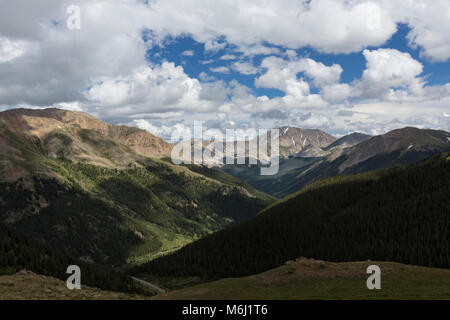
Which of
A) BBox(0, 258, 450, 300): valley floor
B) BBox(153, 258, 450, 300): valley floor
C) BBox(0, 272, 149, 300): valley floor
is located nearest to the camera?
BBox(153, 258, 450, 300): valley floor

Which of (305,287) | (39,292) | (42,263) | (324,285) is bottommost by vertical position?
(42,263)

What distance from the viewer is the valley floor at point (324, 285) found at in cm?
6662

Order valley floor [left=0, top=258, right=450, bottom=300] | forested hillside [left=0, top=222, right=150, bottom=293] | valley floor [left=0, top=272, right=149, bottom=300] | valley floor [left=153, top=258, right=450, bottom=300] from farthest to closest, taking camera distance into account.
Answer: forested hillside [left=0, top=222, right=150, bottom=293] → valley floor [left=0, top=272, right=149, bottom=300] → valley floor [left=0, top=258, right=450, bottom=300] → valley floor [left=153, top=258, right=450, bottom=300]

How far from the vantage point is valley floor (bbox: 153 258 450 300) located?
66625 mm

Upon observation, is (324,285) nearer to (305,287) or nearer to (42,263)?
(305,287)

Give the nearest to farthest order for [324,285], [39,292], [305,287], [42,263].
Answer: [305,287]
[324,285]
[39,292]
[42,263]

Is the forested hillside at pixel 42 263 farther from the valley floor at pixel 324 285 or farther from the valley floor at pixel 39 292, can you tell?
the valley floor at pixel 324 285

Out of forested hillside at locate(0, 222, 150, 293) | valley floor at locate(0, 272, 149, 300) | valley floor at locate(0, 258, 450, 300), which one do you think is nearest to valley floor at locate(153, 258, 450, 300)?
valley floor at locate(0, 258, 450, 300)

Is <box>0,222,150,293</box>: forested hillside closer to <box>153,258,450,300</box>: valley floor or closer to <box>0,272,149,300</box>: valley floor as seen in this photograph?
<box>0,272,149,300</box>: valley floor

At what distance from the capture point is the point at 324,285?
77.1 m

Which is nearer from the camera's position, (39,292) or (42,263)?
(39,292)

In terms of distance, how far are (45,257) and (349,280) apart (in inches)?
6631

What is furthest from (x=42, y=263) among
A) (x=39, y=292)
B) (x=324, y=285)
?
(x=324, y=285)
